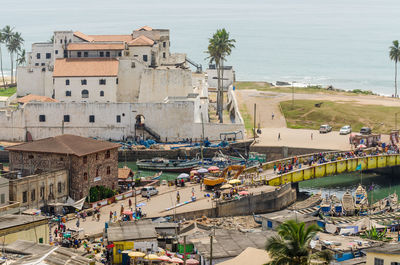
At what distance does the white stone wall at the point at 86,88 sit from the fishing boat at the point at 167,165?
64.8 feet

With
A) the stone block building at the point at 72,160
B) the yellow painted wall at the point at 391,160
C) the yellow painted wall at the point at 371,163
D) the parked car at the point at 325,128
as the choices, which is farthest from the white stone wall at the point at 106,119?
the stone block building at the point at 72,160

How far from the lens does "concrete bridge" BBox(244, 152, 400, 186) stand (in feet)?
256

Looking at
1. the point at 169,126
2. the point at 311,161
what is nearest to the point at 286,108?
the point at 169,126

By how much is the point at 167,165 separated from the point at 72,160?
2316 cm

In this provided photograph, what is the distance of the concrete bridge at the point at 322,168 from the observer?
78.1m

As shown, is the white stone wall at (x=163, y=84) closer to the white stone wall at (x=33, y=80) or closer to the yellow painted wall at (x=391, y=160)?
the white stone wall at (x=33, y=80)

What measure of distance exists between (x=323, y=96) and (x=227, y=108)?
16650 mm

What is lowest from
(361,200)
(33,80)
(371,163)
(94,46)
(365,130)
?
(361,200)

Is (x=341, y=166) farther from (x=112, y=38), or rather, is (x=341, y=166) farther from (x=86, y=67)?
(x=112, y=38)

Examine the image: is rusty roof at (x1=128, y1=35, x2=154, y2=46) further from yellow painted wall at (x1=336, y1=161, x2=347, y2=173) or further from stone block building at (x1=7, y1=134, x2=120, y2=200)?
stone block building at (x1=7, y1=134, x2=120, y2=200)

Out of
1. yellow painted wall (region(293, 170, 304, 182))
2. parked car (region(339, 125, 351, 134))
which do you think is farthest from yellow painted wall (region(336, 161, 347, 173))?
parked car (region(339, 125, 351, 134))

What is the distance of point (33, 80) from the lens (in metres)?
118

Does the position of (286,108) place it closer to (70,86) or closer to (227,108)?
(227,108)

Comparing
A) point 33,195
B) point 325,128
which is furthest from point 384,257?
point 325,128
